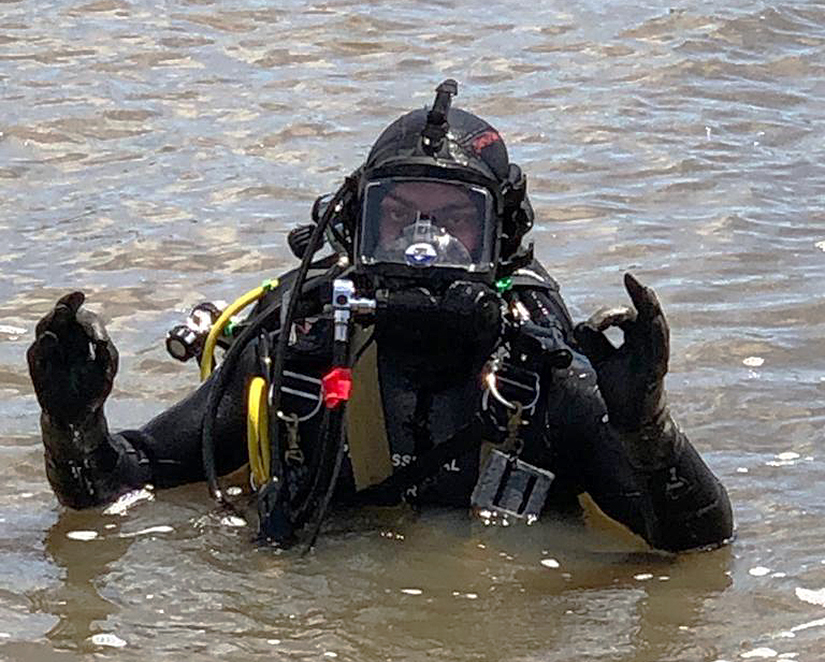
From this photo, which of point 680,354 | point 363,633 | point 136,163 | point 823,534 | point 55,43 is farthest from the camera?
point 55,43

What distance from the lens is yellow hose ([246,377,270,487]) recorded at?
444 cm

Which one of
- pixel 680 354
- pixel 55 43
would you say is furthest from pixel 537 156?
pixel 55 43

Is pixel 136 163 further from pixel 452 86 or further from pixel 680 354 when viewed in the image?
pixel 452 86

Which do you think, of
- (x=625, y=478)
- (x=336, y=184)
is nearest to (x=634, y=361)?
(x=625, y=478)

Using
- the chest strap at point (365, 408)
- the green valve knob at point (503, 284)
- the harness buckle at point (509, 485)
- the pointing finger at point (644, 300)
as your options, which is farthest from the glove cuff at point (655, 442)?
the chest strap at point (365, 408)

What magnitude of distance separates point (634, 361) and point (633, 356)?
0.01m

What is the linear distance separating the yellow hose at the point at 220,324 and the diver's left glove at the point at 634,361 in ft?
3.62

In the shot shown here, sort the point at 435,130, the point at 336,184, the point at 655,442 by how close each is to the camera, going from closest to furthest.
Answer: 1. the point at 655,442
2. the point at 435,130
3. the point at 336,184

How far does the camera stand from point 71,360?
4277 mm

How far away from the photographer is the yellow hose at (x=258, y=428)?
4441 millimetres

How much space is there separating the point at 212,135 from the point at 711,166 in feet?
7.11

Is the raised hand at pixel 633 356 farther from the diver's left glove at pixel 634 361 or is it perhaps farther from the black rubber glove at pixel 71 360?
the black rubber glove at pixel 71 360

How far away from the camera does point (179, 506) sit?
4.89 meters

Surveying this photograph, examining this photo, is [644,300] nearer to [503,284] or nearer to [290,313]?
[503,284]
